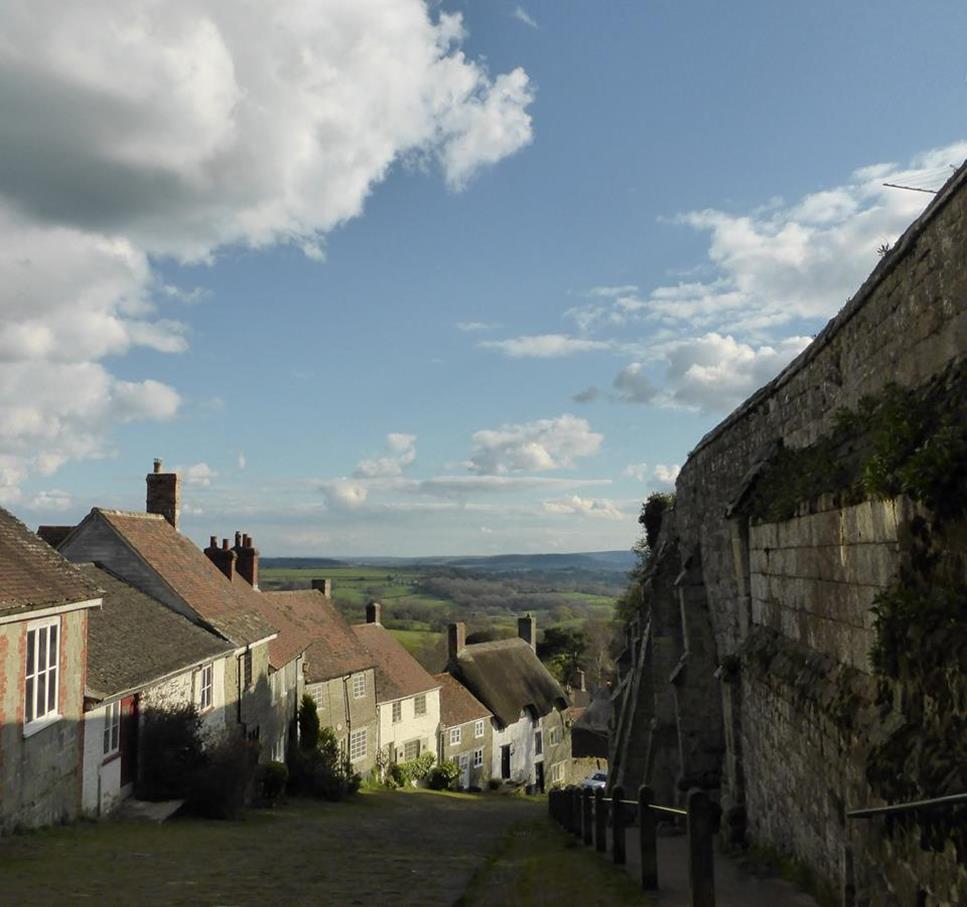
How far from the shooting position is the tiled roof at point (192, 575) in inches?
929

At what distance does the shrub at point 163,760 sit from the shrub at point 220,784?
0.22m

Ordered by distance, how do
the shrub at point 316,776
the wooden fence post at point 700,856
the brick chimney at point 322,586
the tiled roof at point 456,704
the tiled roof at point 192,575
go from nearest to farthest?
the wooden fence post at point 700,856, the tiled roof at point 192,575, the shrub at point 316,776, the brick chimney at point 322,586, the tiled roof at point 456,704

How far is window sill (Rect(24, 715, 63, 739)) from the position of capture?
13.5m

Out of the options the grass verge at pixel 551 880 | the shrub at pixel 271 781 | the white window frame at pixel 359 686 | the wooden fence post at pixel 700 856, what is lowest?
the shrub at pixel 271 781

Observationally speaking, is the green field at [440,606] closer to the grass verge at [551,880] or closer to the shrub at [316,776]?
the shrub at [316,776]

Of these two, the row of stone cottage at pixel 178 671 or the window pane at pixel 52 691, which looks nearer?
the row of stone cottage at pixel 178 671

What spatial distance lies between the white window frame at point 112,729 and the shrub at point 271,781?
6844 mm

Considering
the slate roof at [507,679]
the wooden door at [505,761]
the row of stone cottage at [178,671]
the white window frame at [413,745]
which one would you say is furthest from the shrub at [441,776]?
the wooden door at [505,761]

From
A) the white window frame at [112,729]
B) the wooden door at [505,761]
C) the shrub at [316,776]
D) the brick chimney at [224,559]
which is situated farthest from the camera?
the wooden door at [505,761]

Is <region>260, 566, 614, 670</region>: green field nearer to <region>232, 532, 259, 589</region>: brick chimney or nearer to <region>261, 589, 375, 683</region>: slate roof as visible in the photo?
<region>261, 589, 375, 683</region>: slate roof

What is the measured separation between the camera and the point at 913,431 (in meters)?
4.82

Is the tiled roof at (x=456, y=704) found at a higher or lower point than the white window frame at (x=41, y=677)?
lower

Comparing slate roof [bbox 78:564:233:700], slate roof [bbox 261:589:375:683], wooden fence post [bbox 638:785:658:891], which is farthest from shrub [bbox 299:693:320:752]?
wooden fence post [bbox 638:785:658:891]

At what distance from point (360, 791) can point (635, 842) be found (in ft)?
67.7
